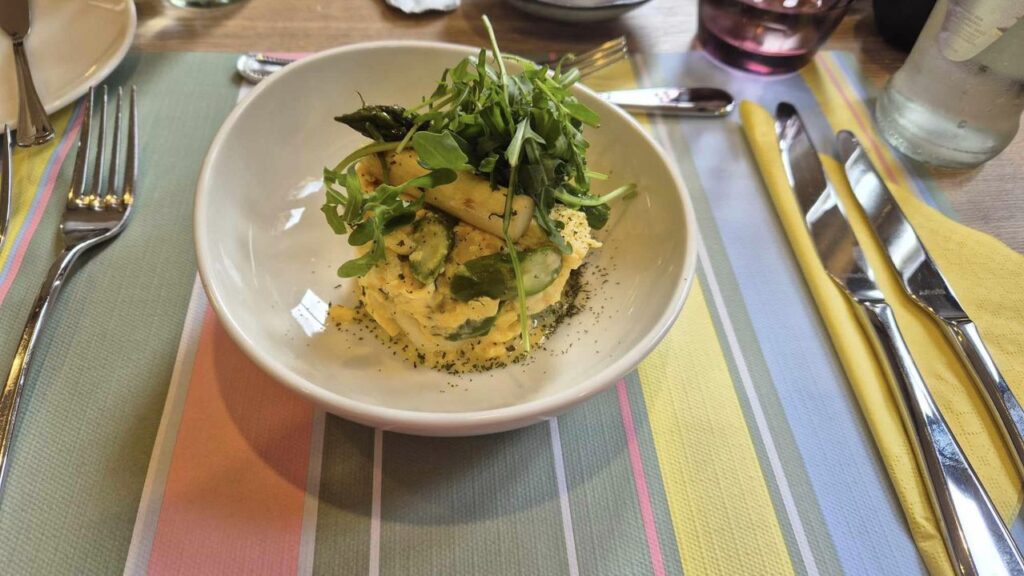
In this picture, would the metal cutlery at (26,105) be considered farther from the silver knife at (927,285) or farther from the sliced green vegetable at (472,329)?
the silver knife at (927,285)

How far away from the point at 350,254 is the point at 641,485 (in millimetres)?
660

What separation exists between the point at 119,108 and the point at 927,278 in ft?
5.63

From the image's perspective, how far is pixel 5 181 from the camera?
1179 millimetres

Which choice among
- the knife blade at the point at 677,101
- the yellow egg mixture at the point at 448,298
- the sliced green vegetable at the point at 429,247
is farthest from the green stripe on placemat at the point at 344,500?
the knife blade at the point at 677,101

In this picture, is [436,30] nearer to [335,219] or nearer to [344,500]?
[335,219]

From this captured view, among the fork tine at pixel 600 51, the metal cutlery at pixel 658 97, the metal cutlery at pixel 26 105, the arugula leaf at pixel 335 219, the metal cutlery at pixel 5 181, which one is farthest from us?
the fork tine at pixel 600 51

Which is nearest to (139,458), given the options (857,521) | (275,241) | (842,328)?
(275,241)

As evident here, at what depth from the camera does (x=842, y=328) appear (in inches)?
44.4

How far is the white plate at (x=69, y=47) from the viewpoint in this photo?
4.40ft

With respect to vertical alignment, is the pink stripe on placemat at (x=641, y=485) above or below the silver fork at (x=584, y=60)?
below

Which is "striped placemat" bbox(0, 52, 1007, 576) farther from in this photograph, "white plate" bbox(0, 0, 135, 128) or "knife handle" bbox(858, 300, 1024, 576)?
"white plate" bbox(0, 0, 135, 128)

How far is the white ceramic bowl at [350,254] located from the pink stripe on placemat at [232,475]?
0.39 ft

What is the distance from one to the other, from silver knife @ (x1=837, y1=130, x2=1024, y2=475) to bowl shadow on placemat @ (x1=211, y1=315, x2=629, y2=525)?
652 mm

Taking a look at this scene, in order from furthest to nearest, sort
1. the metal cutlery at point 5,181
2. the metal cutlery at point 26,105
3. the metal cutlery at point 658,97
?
the metal cutlery at point 658,97, the metal cutlery at point 26,105, the metal cutlery at point 5,181
